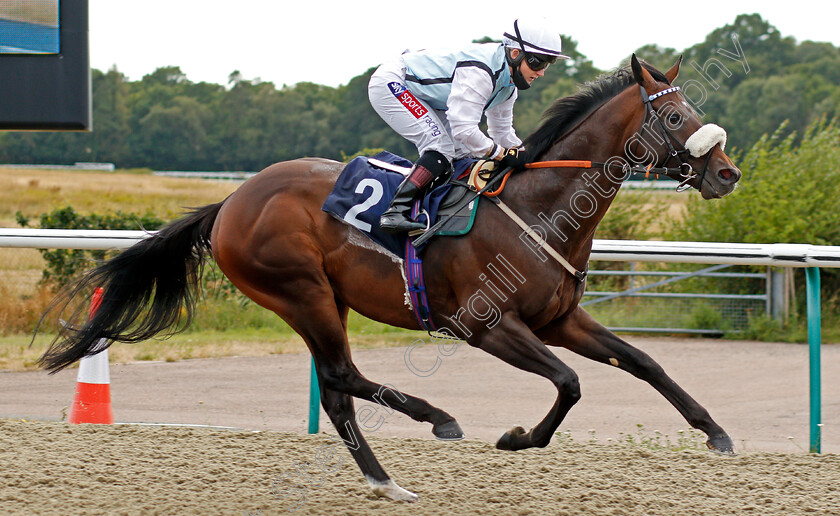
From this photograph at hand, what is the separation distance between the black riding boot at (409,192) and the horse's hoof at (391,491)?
108 cm

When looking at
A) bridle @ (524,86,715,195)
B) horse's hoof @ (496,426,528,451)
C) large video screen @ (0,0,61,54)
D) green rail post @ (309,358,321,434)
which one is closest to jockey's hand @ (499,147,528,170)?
bridle @ (524,86,715,195)

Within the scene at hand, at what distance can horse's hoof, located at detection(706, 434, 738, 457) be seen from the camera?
3.48 meters

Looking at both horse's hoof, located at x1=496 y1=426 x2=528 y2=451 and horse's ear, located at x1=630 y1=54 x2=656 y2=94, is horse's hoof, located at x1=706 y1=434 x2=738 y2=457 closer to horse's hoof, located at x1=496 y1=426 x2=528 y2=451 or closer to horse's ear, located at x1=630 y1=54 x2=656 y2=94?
horse's hoof, located at x1=496 y1=426 x2=528 y2=451

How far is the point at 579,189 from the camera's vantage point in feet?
11.7

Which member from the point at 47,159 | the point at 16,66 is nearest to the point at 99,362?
the point at 16,66

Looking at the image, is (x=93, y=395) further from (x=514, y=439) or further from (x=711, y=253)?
(x=711, y=253)

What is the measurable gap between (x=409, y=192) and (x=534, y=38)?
81 centimetres

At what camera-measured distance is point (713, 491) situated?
3682mm

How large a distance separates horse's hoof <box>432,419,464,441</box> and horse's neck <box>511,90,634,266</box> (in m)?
0.84

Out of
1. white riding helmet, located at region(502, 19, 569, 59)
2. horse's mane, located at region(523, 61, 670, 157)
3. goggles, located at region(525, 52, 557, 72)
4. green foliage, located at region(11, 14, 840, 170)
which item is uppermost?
green foliage, located at region(11, 14, 840, 170)

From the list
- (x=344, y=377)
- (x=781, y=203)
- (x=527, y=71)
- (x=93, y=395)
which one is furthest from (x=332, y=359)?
(x=781, y=203)

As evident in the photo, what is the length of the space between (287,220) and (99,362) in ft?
5.93

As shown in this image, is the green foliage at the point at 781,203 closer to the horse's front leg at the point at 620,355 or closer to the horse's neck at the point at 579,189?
the horse's front leg at the point at 620,355

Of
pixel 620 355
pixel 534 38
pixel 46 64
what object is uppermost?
pixel 46 64
